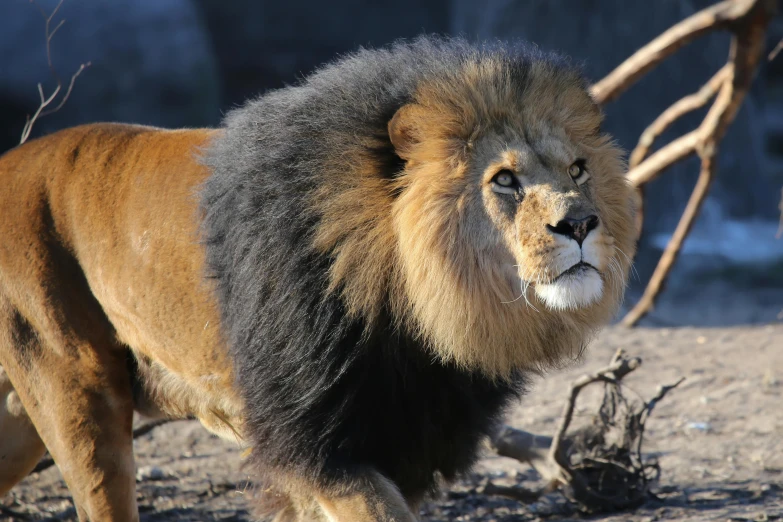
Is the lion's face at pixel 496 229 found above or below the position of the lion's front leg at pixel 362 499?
above

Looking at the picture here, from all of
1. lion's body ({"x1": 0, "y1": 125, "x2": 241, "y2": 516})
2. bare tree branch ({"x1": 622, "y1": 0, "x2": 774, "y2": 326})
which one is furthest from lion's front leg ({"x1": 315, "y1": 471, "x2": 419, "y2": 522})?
bare tree branch ({"x1": 622, "y1": 0, "x2": 774, "y2": 326})

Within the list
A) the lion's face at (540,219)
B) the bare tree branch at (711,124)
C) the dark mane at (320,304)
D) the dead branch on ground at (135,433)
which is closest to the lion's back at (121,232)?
the dark mane at (320,304)

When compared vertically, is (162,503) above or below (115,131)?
below

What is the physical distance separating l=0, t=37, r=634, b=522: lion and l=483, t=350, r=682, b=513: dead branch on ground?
29.6 inches

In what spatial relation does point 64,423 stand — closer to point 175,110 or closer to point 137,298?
point 137,298

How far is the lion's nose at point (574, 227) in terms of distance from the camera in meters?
2.41

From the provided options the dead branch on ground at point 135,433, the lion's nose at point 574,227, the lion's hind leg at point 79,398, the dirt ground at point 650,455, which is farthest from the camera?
the dead branch on ground at point 135,433

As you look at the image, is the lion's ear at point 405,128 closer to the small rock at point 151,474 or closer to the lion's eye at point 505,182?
the lion's eye at point 505,182

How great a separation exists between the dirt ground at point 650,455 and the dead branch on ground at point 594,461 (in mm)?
80

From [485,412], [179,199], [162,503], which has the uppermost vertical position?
[179,199]

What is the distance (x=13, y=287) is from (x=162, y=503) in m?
1.42

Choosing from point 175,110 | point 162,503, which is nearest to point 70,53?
point 175,110

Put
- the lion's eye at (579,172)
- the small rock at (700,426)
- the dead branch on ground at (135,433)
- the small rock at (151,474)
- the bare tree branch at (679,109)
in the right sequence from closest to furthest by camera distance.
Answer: the lion's eye at (579,172) < the dead branch on ground at (135,433) < the small rock at (151,474) < the small rock at (700,426) < the bare tree branch at (679,109)

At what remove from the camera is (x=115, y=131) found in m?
3.49
